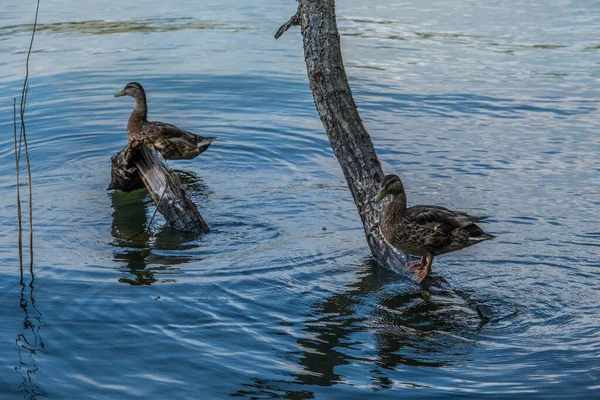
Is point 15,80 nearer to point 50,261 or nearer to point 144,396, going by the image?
point 50,261

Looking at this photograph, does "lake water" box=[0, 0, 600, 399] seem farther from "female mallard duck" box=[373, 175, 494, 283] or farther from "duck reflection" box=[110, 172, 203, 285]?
"female mallard duck" box=[373, 175, 494, 283]

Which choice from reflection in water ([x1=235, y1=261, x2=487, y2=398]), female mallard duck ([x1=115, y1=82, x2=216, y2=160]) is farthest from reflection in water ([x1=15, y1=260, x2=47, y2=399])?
female mallard duck ([x1=115, y1=82, x2=216, y2=160])

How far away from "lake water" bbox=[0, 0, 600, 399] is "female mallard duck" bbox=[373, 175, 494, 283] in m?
0.35

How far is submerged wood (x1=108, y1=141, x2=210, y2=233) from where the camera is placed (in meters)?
9.49

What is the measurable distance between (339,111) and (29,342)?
11.4 ft

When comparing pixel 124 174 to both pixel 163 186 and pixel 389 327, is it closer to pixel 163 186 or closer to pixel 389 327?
pixel 163 186

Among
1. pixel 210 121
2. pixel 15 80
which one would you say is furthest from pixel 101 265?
pixel 15 80

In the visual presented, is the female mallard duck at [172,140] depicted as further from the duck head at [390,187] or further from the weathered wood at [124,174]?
the duck head at [390,187]

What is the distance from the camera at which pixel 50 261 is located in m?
8.53

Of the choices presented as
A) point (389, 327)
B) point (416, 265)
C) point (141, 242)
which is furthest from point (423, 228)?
point (141, 242)

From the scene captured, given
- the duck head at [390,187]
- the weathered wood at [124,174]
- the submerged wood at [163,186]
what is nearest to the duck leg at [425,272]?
the duck head at [390,187]

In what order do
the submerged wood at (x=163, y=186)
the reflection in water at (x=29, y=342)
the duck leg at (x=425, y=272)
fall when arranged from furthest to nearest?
1. the submerged wood at (x=163, y=186)
2. the duck leg at (x=425, y=272)
3. the reflection in water at (x=29, y=342)

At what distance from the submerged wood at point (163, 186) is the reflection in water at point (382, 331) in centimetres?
223

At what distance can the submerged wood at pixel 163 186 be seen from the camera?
949cm
